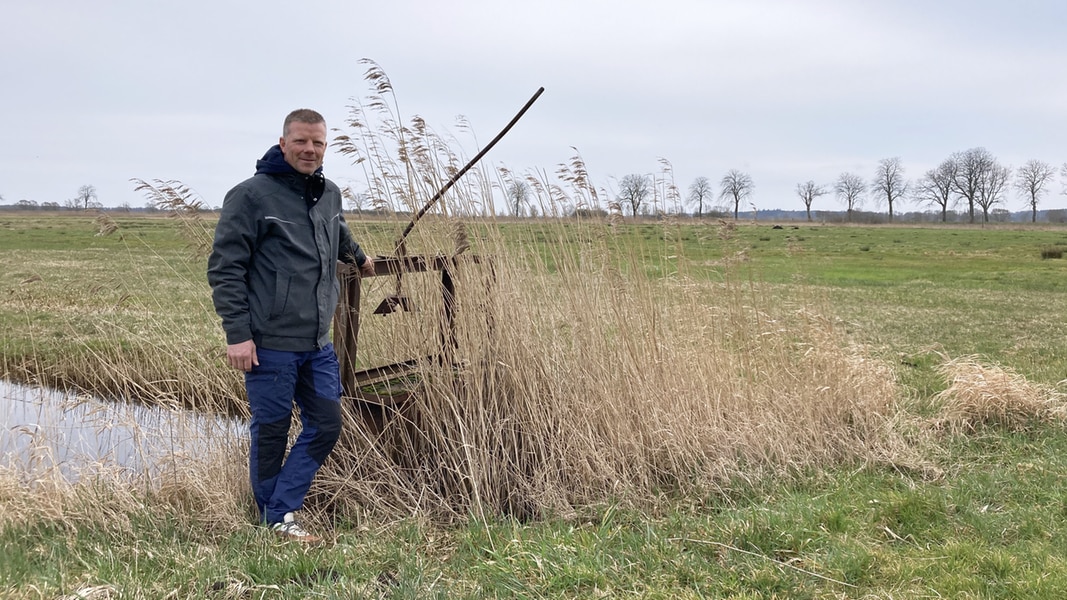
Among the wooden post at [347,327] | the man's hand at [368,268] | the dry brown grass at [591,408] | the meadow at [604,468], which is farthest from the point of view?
the dry brown grass at [591,408]

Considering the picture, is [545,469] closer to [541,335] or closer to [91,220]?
[541,335]

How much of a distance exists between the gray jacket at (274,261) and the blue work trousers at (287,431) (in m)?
0.18

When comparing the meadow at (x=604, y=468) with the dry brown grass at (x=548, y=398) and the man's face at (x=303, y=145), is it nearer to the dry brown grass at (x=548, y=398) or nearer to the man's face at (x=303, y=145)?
the dry brown grass at (x=548, y=398)

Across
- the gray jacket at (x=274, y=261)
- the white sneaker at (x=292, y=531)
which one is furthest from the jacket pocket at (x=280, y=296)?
the white sneaker at (x=292, y=531)

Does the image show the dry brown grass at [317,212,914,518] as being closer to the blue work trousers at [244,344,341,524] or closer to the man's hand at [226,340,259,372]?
the blue work trousers at [244,344,341,524]

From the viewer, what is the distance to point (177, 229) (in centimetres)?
379

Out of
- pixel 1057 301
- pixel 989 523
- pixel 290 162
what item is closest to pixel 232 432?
pixel 290 162

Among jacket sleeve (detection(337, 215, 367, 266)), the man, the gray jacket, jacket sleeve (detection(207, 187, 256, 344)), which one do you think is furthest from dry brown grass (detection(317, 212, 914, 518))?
jacket sleeve (detection(207, 187, 256, 344))

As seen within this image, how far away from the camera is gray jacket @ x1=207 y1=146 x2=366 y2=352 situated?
287 centimetres

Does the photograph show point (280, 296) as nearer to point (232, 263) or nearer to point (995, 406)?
point (232, 263)

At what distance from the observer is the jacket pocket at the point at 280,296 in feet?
9.75

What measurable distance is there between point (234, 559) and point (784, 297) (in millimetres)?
4404

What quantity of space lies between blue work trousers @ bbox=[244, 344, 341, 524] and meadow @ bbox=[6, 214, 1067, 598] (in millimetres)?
225

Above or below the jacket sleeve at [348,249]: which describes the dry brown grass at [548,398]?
below
